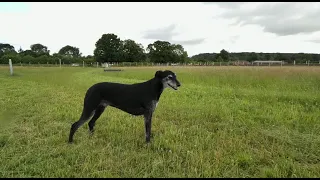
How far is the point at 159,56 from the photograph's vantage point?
3939 inches

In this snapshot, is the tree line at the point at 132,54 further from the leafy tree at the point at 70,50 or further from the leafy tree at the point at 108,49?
the leafy tree at the point at 70,50

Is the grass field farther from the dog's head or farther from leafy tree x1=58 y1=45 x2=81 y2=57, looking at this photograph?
leafy tree x1=58 y1=45 x2=81 y2=57

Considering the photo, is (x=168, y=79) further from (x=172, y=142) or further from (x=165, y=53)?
(x=165, y=53)

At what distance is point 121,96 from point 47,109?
423 centimetres

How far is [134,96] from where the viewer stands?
16.6 feet

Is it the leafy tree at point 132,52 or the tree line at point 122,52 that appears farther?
the leafy tree at point 132,52

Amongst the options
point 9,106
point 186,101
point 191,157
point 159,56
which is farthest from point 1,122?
point 159,56

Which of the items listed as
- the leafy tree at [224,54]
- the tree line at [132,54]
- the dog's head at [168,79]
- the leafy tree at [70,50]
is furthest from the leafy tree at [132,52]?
the dog's head at [168,79]

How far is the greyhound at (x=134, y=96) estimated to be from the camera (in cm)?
502

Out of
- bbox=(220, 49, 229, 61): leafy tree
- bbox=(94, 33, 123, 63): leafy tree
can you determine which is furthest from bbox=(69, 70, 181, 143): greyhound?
bbox=(220, 49, 229, 61): leafy tree

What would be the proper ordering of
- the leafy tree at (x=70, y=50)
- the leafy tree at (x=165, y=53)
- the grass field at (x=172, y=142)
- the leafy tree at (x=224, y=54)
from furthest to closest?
the leafy tree at (x=70, y=50)
the leafy tree at (x=224, y=54)
the leafy tree at (x=165, y=53)
the grass field at (x=172, y=142)

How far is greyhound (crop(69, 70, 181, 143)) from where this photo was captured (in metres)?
5.02

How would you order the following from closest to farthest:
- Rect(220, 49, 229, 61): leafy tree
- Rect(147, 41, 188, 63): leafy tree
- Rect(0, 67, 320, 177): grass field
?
Rect(0, 67, 320, 177): grass field → Rect(147, 41, 188, 63): leafy tree → Rect(220, 49, 229, 61): leafy tree

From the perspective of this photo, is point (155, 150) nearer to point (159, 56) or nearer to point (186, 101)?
point (186, 101)
